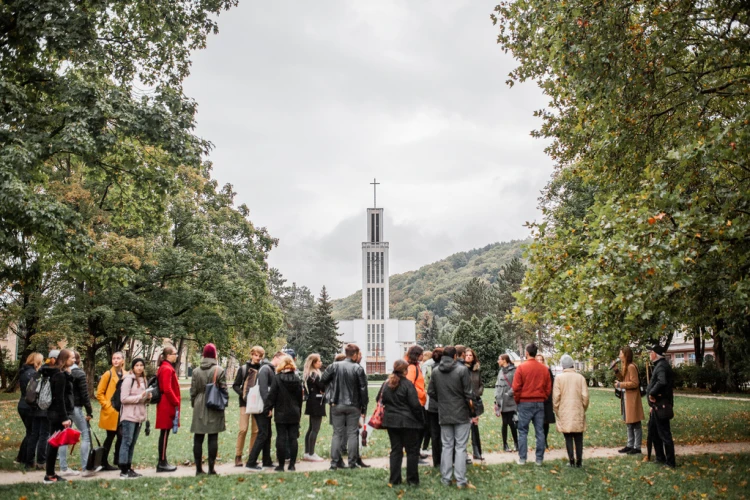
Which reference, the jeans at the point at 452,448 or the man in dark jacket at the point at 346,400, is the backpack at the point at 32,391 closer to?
the man in dark jacket at the point at 346,400

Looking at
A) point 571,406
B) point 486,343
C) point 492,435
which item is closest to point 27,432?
point 571,406

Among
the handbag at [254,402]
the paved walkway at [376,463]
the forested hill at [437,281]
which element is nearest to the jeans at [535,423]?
the paved walkway at [376,463]

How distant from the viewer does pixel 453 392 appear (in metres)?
8.45

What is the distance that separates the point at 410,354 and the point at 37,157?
26.5ft

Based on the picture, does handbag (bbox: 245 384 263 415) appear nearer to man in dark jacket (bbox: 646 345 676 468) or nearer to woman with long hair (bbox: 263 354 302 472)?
woman with long hair (bbox: 263 354 302 472)

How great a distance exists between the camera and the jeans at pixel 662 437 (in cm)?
946

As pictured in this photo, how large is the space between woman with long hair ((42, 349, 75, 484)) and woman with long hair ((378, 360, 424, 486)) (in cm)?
485

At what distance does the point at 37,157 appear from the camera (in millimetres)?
11227

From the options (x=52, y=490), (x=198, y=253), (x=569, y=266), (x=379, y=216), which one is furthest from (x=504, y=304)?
(x=52, y=490)

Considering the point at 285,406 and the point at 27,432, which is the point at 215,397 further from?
the point at 27,432

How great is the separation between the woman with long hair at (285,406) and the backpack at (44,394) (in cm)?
324

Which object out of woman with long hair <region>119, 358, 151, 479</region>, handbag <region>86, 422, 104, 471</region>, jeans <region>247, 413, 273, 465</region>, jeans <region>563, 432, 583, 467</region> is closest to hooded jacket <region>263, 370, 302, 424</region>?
jeans <region>247, 413, 273, 465</region>

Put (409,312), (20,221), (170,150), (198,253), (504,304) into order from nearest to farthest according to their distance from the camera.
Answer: (20,221), (170,150), (198,253), (504,304), (409,312)

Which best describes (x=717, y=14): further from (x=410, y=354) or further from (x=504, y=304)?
(x=504, y=304)
